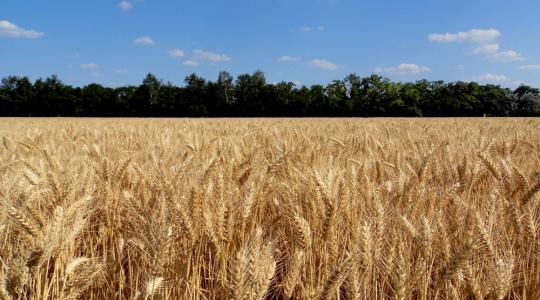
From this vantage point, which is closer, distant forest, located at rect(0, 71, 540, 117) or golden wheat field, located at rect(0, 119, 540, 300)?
golden wheat field, located at rect(0, 119, 540, 300)

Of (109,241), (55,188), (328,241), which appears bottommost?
(109,241)

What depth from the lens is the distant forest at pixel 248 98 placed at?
198 feet

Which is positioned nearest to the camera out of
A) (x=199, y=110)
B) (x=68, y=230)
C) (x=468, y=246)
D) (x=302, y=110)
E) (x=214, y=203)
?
(x=468, y=246)

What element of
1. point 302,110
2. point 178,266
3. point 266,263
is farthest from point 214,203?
point 302,110

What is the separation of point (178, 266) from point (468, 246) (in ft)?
2.68

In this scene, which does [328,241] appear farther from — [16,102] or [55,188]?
[16,102]

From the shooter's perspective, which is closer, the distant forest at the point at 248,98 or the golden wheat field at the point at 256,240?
the golden wheat field at the point at 256,240

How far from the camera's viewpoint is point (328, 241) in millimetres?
1254

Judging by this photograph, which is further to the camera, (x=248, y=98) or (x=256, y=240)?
(x=248, y=98)

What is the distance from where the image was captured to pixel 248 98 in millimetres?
66562

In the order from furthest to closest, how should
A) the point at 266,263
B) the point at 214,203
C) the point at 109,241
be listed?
the point at 109,241, the point at 214,203, the point at 266,263

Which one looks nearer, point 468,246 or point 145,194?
point 468,246

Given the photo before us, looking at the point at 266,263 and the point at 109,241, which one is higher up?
the point at 266,263

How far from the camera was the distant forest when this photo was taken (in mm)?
60375
